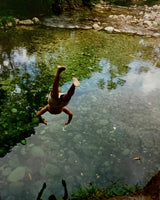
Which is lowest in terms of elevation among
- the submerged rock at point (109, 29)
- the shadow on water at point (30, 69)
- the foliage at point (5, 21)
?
the shadow on water at point (30, 69)

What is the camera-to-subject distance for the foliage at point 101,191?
346cm

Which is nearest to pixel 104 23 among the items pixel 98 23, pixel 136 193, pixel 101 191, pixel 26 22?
pixel 98 23

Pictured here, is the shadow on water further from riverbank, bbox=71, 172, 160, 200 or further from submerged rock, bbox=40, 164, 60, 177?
riverbank, bbox=71, 172, 160, 200

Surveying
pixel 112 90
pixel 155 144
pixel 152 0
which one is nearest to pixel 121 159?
pixel 155 144

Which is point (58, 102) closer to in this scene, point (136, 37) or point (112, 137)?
point (112, 137)

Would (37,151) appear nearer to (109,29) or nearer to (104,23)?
(109,29)

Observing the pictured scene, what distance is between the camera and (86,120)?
5.44m

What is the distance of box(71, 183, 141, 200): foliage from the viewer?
3.46 meters

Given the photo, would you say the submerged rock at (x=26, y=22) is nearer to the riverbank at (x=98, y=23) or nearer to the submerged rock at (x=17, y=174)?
the riverbank at (x=98, y=23)

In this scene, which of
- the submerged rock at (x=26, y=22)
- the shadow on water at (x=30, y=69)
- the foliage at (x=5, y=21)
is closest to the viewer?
the shadow on water at (x=30, y=69)

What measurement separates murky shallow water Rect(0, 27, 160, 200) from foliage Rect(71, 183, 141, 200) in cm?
17

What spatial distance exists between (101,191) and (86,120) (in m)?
2.25

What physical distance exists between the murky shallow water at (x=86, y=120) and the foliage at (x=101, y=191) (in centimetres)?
17

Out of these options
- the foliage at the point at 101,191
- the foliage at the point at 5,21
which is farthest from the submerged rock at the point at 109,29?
the foliage at the point at 101,191
